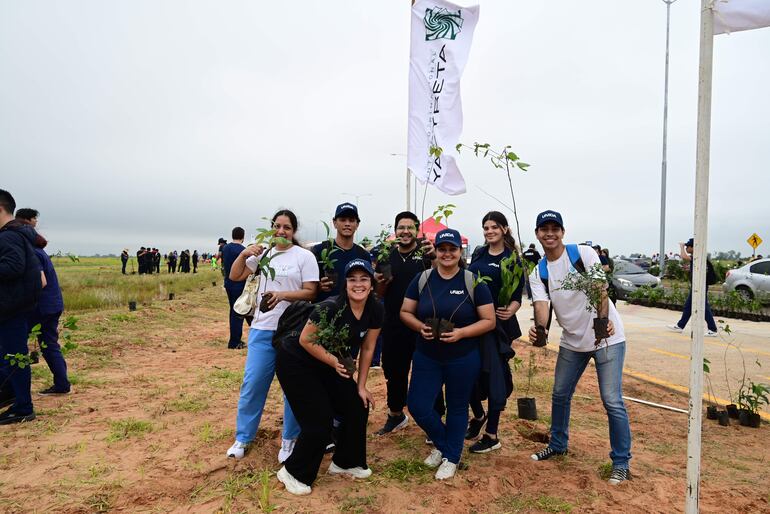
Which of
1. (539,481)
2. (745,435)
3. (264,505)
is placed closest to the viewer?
(264,505)

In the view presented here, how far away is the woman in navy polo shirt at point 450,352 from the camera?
11.7ft

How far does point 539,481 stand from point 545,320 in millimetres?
1152

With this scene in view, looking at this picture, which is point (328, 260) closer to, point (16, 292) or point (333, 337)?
point (333, 337)

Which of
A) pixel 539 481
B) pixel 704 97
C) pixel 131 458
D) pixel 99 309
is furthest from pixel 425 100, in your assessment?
pixel 99 309

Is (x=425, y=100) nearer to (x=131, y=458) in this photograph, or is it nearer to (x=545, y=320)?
(x=545, y=320)

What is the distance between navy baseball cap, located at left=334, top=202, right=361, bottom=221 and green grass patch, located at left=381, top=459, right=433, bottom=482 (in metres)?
2.05

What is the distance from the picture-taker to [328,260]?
4078 mm

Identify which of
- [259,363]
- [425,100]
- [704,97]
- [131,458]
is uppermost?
[425,100]

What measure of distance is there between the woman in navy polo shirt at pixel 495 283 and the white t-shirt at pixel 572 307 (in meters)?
0.31

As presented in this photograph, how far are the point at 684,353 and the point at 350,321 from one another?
6.96 metres

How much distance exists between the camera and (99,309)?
13.2 m

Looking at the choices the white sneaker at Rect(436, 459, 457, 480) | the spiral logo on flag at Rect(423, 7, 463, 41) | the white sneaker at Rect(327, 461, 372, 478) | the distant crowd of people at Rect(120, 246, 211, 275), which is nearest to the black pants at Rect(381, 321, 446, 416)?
the white sneaker at Rect(436, 459, 457, 480)

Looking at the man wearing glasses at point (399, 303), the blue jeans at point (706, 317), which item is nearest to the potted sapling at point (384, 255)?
the man wearing glasses at point (399, 303)

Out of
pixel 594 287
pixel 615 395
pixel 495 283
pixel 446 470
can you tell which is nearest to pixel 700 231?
pixel 594 287
